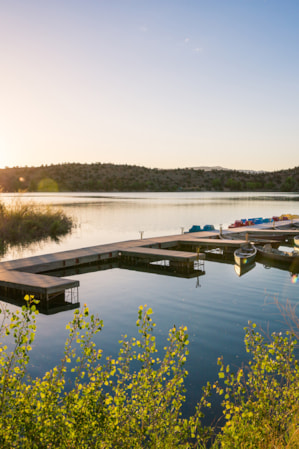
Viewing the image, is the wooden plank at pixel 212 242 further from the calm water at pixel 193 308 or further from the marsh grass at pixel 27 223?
the marsh grass at pixel 27 223

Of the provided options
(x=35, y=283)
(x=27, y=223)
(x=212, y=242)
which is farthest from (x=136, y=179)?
(x=35, y=283)

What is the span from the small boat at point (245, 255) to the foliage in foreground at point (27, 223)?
1616 centimetres

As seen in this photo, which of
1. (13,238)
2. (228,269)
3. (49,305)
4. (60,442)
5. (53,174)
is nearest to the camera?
(60,442)

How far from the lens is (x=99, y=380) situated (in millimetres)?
4945

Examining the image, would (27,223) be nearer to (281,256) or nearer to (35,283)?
(35,283)

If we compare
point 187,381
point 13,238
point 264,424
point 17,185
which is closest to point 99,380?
point 264,424

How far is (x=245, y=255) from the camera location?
22531 millimetres

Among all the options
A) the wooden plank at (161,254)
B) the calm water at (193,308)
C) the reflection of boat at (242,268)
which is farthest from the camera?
the reflection of boat at (242,268)

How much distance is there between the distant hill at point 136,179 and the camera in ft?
433

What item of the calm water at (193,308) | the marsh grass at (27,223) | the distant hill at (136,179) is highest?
the distant hill at (136,179)

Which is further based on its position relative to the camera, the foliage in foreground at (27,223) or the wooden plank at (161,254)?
the foliage in foreground at (27,223)

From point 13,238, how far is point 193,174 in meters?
130

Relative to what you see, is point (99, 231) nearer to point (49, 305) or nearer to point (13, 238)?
point (13, 238)

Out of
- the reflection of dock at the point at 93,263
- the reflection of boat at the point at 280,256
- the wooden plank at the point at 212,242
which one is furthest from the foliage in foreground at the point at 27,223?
the reflection of boat at the point at 280,256
